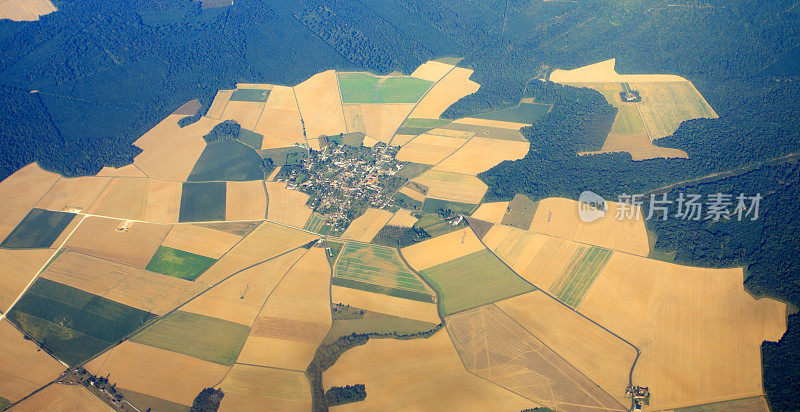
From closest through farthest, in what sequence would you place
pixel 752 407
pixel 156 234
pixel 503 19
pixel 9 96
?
pixel 752 407 → pixel 156 234 → pixel 9 96 → pixel 503 19

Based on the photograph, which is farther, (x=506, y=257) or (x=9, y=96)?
(x=9, y=96)

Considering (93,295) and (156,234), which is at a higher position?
(156,234)

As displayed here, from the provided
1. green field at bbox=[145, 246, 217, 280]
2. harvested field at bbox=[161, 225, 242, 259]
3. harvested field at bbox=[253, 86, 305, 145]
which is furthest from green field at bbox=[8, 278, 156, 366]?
harvested field at bbox=[253, 86, 305, 145]

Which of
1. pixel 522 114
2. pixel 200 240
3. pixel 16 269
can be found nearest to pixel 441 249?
pixel 200 240

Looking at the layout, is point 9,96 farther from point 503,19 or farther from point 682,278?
point 682,278

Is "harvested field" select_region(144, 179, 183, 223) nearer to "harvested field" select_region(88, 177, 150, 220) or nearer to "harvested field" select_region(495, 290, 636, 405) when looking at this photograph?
"harvested field" select_region(88, 177, 150, 220)

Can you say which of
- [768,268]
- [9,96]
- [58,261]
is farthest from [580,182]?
[9,96]

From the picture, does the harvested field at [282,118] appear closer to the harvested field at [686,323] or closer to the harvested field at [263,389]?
the harvested field at [263,389]
